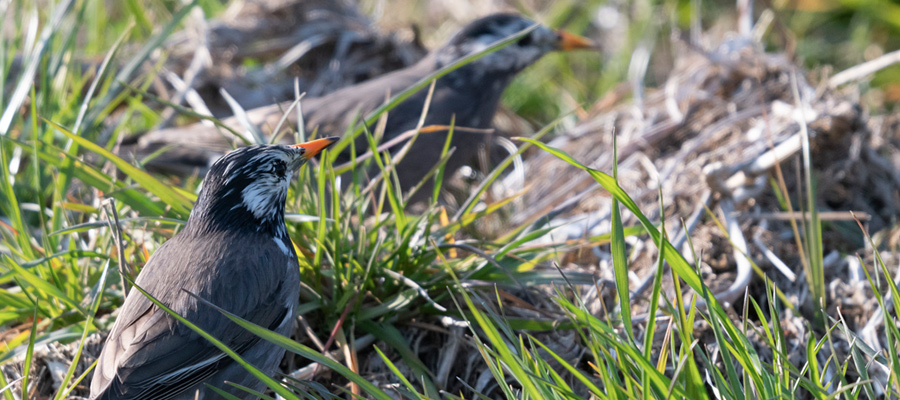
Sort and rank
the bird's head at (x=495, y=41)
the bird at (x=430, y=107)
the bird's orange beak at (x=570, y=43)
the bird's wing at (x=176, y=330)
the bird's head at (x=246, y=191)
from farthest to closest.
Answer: the bird's orange beak at (x=570, y=43)
the bird's head at (x=495, y=41)
the bird at (x=430, y=107)
the bird's head at (x=246, y=191)
the bird's wing at (x=176, y=330)

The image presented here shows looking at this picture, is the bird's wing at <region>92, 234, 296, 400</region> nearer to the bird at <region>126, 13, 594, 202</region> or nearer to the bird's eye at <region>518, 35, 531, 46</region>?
the bird at <region>126, 13, 594, 202</region>

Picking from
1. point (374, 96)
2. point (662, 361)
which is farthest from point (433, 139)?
point (662, 361)

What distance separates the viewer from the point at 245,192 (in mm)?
2354

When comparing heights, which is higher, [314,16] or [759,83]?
[314,16]

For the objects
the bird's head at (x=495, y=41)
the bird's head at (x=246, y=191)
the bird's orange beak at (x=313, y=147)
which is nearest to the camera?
the bird's head at (x=246, y=191)

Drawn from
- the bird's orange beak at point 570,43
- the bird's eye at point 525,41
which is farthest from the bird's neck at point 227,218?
the bird's orange beak at point 570,43

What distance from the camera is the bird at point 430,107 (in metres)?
3.69

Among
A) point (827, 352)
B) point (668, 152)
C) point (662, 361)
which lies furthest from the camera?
point (668, 152)

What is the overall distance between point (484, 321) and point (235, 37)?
3550mm

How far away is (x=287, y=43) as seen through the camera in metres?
4.80

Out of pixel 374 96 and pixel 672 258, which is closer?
pixel 672 258

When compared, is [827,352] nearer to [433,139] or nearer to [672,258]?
[672,258]

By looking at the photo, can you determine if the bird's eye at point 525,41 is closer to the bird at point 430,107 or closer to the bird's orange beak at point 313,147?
the bird at point 430,107

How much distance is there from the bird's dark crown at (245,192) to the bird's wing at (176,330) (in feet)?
0.41
